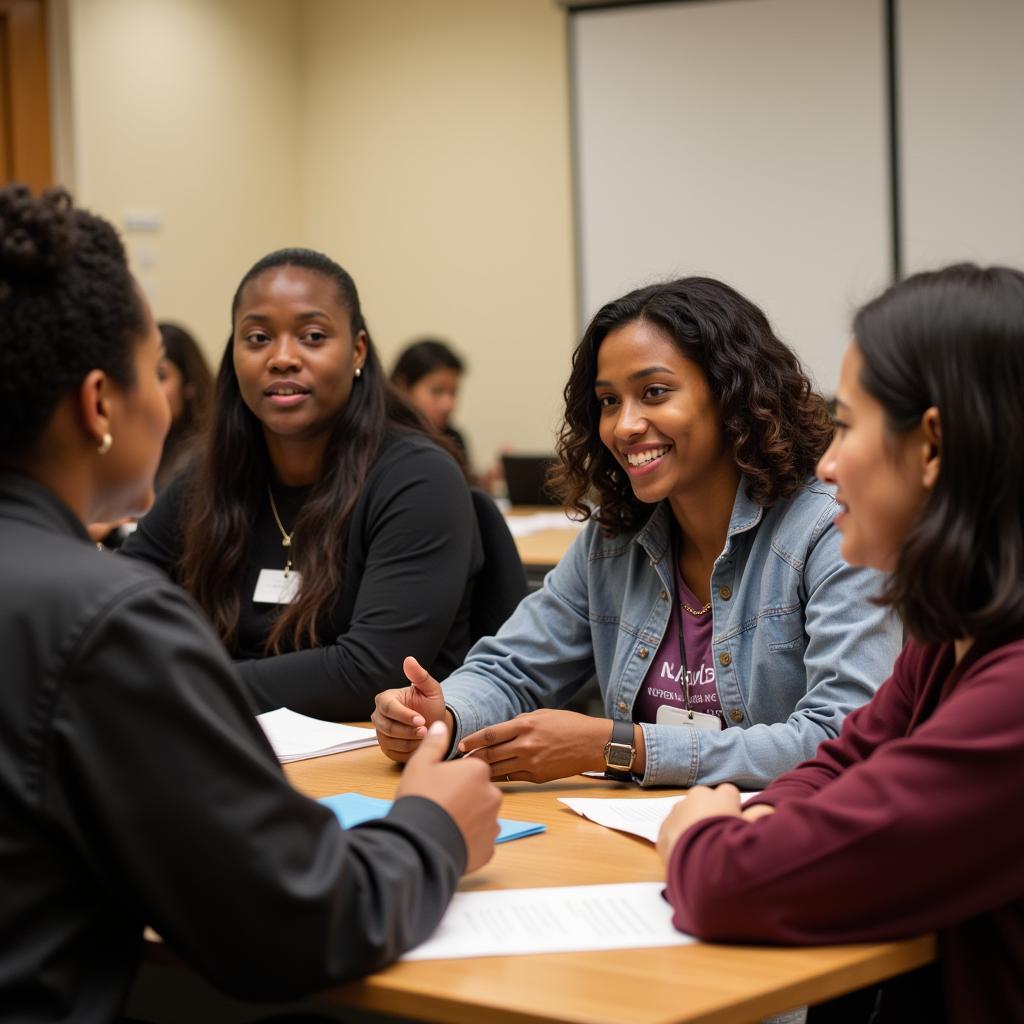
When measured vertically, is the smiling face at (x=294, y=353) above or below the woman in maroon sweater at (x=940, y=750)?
above

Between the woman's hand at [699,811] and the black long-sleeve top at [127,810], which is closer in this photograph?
the black long-sleeve top at [127,810]

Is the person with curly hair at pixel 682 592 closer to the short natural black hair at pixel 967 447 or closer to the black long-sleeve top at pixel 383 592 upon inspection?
the black long-sleeve top at pixel 383 592

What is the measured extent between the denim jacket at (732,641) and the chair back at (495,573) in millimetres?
397

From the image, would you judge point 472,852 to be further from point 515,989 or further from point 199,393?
point 199,393

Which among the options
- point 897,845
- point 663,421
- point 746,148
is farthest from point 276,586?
point 746,148

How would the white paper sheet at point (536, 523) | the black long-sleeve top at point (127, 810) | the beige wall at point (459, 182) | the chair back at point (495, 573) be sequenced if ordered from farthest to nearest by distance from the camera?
the beige wall at point (459, 182), the white paper sheet at point (536, 523), the chair back at point (495, 573), the black long-sleeve top at point (127, 810)

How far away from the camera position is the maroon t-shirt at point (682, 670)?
206 cm

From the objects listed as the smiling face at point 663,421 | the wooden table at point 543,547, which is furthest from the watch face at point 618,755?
the wooden table at point 543,547

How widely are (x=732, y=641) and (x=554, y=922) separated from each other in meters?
0.80

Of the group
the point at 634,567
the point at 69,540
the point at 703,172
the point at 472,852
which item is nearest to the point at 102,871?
the point at 69,540

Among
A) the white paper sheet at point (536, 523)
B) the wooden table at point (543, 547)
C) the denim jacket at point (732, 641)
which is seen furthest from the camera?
the white paper sheet at point (536, 523)

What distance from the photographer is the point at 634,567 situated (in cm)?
217

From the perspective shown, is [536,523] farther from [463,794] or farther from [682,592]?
[463,794]

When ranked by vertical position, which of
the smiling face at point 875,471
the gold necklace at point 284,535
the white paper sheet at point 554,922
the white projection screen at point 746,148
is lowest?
the white paper sheet at point 554,922
